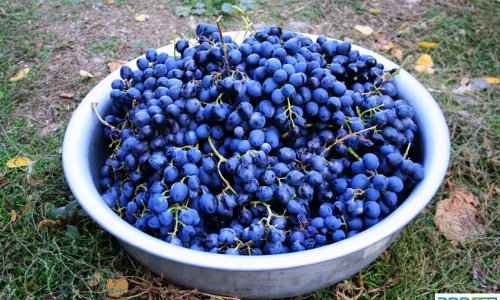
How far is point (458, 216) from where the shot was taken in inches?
68.9

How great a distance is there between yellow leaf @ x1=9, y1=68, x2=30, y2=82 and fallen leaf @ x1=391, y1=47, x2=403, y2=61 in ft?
6.11

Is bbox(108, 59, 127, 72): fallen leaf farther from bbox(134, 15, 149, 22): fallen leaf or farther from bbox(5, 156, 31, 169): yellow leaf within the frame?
bbox(5, 156, 31, 169): yellow leaf

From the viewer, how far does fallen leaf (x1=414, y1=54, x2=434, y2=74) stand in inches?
96.1

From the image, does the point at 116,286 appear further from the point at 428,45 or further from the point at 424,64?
the point at 428,45

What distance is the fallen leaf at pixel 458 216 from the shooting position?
1704mm

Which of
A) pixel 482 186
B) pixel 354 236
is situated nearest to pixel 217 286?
pixel 354 236

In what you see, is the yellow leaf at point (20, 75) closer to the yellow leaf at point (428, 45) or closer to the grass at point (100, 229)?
the grass at point (100, 229)

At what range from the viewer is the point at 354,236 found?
1120 millimetres

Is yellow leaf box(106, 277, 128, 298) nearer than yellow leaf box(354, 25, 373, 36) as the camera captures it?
Yes

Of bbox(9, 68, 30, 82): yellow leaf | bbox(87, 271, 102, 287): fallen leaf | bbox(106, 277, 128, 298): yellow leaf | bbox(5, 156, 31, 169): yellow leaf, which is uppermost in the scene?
bbox(106, 277, 128, 298): yellow leaf

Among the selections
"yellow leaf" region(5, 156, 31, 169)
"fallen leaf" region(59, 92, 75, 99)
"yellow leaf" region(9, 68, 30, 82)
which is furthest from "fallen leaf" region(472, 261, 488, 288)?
"yellow leaf" region(9, 68, 30, 82)

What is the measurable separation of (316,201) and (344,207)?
87 millimetres

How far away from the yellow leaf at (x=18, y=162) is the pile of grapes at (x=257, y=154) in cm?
70

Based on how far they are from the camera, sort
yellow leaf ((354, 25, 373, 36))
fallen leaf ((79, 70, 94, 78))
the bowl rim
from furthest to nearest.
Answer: yellow leaf ((354, 25, 373, 36)) → fallen leaf ((79, 70, 94, 78)) → the bowl rim
